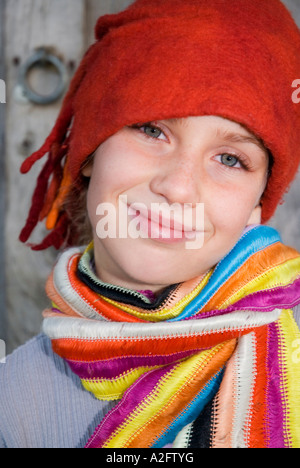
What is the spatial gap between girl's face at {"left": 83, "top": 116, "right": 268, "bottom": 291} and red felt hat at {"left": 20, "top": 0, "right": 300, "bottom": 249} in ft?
0.10

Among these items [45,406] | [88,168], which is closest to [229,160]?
[88,168]

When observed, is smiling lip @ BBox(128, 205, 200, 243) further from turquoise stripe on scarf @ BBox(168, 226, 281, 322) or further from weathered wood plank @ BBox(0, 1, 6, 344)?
weathered wood plank @ BBox(0, 1, 6, 344)

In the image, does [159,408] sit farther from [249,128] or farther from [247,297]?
[249,128]

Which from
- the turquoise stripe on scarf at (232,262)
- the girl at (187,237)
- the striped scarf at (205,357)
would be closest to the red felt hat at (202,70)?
the girl at (187,237)

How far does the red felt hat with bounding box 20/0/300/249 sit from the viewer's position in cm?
84

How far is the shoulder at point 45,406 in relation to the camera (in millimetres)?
1028

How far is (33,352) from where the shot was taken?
3.71ft

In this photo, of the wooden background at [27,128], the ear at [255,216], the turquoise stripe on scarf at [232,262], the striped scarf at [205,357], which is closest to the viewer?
the striped scarf at [205,357]

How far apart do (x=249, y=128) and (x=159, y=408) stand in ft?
1.63

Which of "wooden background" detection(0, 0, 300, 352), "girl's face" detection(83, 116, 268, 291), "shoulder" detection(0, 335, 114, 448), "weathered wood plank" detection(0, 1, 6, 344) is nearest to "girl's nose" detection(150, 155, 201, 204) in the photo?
"girl's face" detection(83, 116, 268, 291)

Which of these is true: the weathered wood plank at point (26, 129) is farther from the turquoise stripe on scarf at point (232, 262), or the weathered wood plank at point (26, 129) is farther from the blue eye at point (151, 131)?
the turquoise stripe on scarf at point (232, 262)

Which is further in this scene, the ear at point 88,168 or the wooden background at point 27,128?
the wooden background at point 27,128

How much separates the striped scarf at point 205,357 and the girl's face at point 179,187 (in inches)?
2.6

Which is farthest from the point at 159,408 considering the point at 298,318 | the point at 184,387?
the point at 298,318
